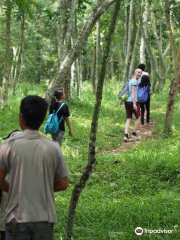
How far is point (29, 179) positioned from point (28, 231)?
391 millimetres

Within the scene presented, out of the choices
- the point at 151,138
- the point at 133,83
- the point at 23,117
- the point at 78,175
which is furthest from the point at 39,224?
the point at 151,138

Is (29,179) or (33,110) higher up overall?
(33,110)

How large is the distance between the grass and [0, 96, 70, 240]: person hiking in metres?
1.96

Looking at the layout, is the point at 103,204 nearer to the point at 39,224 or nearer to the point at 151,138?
the point at 39,224

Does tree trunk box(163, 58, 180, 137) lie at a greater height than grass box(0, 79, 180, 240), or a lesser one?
greater

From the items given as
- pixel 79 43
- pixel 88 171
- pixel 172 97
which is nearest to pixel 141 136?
pixel 172 97

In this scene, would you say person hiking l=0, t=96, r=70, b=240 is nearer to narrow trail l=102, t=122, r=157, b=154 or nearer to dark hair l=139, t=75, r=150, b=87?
narrow trail l=102, t=122, r=157, b=154

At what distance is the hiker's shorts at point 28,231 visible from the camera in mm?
3047

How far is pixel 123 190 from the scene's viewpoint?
703cm

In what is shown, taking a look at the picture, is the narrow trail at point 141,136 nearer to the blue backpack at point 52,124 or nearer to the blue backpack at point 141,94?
the blue backpack at point 141,94

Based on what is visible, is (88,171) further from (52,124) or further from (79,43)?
(52,124)

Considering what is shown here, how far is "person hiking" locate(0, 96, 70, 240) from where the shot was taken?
3.06 m

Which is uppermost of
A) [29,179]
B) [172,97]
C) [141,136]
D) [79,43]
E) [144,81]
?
[79,43]

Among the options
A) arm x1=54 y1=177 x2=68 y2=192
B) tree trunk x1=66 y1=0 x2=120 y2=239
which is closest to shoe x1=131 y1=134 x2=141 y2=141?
tree trunk x1=66 y1=0 x2=120 y2=239
